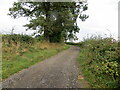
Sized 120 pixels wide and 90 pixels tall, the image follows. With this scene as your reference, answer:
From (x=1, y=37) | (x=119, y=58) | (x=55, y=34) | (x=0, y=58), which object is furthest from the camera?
(x=55, y=34)

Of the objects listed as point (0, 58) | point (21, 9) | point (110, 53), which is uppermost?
point (21, 9)

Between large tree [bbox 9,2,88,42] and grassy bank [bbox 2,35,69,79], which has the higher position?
large tree [bbox 9,2,88,42]

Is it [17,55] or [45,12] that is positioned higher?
[45,12]

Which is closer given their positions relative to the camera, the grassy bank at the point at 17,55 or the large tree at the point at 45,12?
the grassy bank at the point at 17,55

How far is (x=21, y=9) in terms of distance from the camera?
15.8 meters

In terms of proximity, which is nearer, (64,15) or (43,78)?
(43,78)

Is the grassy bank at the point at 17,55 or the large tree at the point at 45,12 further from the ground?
the large tree at the point at 45,12

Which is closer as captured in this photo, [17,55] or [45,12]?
[17,55]

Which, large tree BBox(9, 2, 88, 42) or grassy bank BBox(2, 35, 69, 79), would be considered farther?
large tree BBox(9, 2, 88, 42)

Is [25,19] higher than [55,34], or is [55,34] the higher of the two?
[25,19]

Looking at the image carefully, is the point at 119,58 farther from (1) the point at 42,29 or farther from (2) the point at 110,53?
(1) the point at 42,29

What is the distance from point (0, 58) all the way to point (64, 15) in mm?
10920

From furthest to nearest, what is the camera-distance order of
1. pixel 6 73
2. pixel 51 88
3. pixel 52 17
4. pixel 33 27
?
pixel 52 17, pixel 33 27, pixel 6 73, pixel 51 88

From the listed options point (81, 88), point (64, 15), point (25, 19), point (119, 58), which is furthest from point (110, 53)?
point (25, 19)
